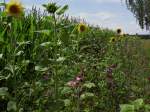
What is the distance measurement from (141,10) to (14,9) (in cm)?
5115

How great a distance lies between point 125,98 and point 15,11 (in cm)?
233

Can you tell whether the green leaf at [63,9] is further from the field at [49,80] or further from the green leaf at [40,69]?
the green leaf at [40,69]

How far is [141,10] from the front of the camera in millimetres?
54375

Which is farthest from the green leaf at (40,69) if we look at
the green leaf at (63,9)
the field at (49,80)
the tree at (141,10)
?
the tree at (141,10)

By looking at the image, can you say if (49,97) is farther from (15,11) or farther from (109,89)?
(109,89)

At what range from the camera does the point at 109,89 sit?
5715 mm

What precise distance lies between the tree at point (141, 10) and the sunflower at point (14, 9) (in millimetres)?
49435

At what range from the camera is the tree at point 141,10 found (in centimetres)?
5378

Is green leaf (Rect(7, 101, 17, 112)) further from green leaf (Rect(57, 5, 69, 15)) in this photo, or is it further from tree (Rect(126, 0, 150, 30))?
tree (Rect(126, 0, 150, 30))

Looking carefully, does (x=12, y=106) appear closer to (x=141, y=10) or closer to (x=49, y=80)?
(x=49, y=80)

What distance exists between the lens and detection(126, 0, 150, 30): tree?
176 feet

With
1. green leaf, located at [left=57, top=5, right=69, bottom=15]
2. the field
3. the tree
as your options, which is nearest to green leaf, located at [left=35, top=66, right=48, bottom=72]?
the field

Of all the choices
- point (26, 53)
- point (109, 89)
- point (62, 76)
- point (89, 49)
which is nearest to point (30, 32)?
point (26, 53)

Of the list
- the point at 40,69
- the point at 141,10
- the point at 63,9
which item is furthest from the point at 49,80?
the point at 141,10
